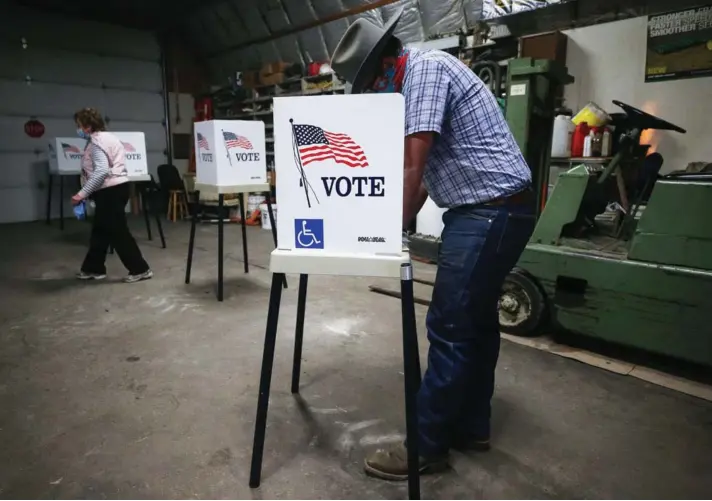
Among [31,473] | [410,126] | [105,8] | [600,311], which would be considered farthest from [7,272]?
[105,8]

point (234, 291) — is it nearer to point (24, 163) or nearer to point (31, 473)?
point (31, 473)

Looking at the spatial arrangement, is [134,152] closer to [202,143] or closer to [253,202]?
[202,143]

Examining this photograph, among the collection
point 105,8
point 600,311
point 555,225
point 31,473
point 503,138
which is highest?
point 105,8

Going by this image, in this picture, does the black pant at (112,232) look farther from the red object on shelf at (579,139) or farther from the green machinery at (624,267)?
the red object on shelf at (579,139)

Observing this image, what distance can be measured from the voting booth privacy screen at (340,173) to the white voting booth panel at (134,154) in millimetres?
4488

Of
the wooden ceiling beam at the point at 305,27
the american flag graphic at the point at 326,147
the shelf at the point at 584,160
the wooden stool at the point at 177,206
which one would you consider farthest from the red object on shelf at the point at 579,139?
the wooden stool at the point at 177,206

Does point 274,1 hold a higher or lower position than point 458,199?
higher

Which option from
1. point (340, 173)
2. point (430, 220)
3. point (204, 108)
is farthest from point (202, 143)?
point (204, 108)

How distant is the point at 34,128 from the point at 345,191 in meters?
8.23

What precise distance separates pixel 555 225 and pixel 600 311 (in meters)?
0.56

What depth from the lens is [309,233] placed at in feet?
4.56

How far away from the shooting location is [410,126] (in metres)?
1.38

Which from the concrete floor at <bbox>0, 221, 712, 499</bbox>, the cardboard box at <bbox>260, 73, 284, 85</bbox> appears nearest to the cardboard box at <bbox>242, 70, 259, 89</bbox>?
the cardboard box at <bbox>260, 73, 284, 85</bbox>

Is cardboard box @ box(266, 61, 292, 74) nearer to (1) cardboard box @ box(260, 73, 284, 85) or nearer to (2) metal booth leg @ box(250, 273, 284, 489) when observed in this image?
(1) cardboard box @ box(260, 73, 284, 85)
